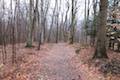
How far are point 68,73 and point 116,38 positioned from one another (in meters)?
8.67

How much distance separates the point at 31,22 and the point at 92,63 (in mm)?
12059

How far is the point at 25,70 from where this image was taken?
440 inches

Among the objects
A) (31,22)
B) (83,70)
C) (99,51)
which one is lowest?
(83,70)

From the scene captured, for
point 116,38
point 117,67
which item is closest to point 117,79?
point 117,67

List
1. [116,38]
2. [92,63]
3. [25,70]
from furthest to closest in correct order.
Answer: [116,38] → [92,63] → [25,70]

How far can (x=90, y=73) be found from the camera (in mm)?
10570

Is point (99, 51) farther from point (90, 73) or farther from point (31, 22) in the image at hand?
point (31, 22)

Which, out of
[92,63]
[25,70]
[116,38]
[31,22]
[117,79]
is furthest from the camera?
[31,22]

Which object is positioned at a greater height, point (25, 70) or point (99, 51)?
point (99, 51)

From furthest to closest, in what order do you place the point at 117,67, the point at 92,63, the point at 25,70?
the point at 92,63
the point at 25,70
the point at 117,67

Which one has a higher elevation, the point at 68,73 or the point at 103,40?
the point at 103,40

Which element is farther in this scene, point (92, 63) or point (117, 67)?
point (92, 63)

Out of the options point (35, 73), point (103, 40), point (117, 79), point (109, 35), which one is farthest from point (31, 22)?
point (117, 79)

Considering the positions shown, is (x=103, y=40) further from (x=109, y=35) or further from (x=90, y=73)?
(x=109, y=35)
